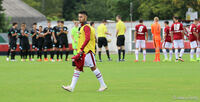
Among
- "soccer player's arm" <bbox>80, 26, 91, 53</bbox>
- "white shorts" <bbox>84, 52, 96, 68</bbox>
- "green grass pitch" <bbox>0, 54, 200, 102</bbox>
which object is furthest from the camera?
"white shorts" <bbox>84, 52, 96, 68</bbox>

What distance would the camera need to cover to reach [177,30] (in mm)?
28422

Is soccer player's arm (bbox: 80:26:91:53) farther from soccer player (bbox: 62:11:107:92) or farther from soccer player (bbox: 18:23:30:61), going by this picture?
soccer player (bbox: 18:23:30:61)

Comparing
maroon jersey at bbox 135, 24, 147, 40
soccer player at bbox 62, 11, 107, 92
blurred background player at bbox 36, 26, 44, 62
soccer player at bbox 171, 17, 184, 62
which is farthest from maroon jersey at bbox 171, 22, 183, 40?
soccer player at bbox 62, 11, 107, 92

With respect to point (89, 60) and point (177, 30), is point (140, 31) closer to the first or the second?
point (177, 30)

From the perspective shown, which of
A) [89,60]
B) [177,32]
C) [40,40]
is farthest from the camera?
[40,40]

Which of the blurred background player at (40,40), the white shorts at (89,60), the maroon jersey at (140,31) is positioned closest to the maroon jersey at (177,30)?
the maroon jersey at (140,31)

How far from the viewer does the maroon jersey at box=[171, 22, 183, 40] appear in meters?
28.3

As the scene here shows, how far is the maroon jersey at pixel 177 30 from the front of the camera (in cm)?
2828

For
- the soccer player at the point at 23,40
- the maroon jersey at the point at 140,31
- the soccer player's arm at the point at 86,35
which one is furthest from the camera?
the soccer player at the point at 23,40

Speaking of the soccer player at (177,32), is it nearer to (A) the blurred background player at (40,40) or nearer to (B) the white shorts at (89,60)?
(A) the blurred background player at (40,40)

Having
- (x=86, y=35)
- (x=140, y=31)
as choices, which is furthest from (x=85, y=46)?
(x=140, y=31)

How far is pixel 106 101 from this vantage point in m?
11.9

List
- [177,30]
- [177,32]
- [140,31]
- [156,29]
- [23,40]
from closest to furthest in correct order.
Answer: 1. [177,30]
2. [177,32]
3. [140,31]
4. [156,29]
5. [23,40]

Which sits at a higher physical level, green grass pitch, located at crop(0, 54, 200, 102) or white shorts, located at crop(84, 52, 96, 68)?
white shorts, located at crop(84, 52, 96, 68)
